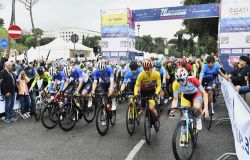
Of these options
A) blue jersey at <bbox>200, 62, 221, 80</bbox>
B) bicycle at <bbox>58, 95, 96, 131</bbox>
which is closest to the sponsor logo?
blue jersey at <bbox>200, 62, 221, 80</bbox>

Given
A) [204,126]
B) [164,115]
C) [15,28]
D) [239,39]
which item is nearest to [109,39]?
[239,39]

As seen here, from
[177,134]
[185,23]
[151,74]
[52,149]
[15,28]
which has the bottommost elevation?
[52,149]

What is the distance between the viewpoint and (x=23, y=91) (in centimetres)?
1025

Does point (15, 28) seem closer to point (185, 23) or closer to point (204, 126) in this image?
point (204, 126)

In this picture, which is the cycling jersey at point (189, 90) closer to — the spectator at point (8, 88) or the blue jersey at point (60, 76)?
the blue jersey at point (60, 76)

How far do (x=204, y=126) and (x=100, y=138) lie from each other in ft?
10.0

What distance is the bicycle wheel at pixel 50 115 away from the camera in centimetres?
815

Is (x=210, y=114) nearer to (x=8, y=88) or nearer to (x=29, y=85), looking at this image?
(x=8, y=88)

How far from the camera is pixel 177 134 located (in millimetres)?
5176

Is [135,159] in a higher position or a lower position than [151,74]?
lower

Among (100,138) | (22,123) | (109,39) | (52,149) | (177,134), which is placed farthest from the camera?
(109,39)

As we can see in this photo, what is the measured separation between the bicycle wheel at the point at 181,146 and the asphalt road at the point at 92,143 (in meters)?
0.31

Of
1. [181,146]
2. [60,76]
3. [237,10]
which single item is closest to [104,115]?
[60,76]

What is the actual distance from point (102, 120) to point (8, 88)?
3756mm
